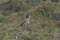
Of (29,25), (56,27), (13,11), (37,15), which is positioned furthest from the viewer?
(13,11)

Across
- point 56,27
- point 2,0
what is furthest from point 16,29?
point 2,0

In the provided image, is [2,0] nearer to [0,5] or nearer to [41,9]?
[0,5]

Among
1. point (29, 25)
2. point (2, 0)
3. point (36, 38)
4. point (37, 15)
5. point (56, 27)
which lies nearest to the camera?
point (36, 38)

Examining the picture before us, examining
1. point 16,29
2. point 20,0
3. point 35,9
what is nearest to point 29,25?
point 16,29

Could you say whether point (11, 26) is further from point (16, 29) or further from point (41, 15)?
point (41, 15)

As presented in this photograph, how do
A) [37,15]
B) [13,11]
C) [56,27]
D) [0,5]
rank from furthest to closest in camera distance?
1. [0,5]
2. [13,11]
3. [37,15]
4. [56,27]

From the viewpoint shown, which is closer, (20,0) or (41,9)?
(41,9)
